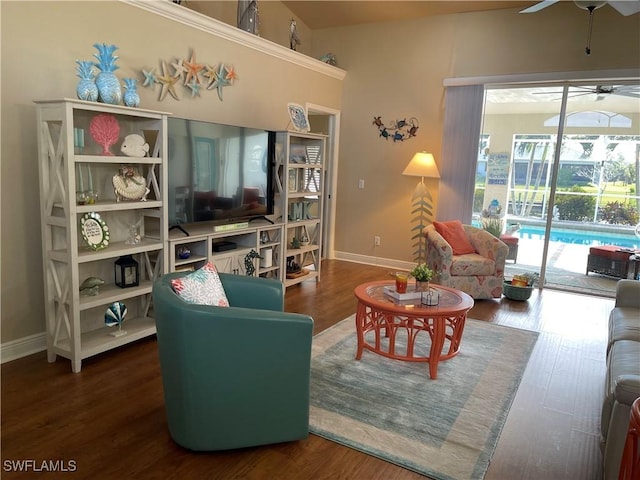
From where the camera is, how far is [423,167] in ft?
18.7

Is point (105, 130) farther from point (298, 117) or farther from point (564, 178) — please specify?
point (564, 178)

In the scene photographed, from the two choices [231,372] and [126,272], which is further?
[126,272]

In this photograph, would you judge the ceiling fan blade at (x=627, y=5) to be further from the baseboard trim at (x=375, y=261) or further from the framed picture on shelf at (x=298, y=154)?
the baseboard trim at (x=375, y=261)

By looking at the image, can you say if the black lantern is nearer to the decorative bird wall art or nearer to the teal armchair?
the teal armchair

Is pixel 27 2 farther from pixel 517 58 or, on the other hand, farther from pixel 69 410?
pixel 517 58

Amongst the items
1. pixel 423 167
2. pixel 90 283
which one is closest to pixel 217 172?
pixel 90 283

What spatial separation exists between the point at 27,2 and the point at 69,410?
247 centimetres

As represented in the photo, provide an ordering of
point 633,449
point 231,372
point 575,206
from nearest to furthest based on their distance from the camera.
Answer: point 633,449 → point 231,372 → point 575,206

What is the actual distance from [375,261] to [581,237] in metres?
2.53

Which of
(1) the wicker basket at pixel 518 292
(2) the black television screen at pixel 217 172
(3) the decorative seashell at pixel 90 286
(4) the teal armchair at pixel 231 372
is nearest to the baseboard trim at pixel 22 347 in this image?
(3) the decorative seashell at pixel 90 286

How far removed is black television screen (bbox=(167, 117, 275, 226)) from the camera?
3.76 m

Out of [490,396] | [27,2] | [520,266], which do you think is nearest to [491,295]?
[520,266]

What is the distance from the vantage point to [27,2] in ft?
9.62

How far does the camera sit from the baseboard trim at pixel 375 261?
6340mm
